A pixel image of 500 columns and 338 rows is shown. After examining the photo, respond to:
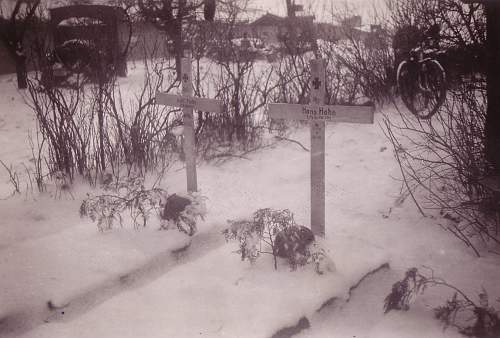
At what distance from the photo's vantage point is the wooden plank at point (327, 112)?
2920mm

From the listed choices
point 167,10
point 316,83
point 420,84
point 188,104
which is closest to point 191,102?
point 188,104

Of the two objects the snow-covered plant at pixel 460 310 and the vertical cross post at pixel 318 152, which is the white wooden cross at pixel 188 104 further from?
the snow-covered plant at pixel 460 310

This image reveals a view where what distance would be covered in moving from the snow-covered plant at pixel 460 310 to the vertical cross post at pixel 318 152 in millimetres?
797

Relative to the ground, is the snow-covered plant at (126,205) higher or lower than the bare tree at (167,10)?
lower

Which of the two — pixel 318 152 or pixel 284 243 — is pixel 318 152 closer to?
pixel 318 152

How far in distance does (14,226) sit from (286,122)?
3890mm

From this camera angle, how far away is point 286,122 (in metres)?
6.55

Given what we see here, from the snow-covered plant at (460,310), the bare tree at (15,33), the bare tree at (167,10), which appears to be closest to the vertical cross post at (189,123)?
the snow-covered plant at (460,310)

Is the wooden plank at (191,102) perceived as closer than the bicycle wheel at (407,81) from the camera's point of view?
Yes

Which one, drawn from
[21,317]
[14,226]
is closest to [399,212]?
[21,317]

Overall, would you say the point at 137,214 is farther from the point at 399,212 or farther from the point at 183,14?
the point at 183,14

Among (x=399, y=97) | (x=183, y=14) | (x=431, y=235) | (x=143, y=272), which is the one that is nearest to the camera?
(x=143, y=272)

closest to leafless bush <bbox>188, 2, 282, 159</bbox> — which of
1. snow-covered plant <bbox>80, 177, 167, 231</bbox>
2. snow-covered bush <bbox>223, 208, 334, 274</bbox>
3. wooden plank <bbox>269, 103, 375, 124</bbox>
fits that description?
snow-covered plant <bbox>80, 177, 167, 231</bbox>

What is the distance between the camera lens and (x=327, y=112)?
10.1 feet
